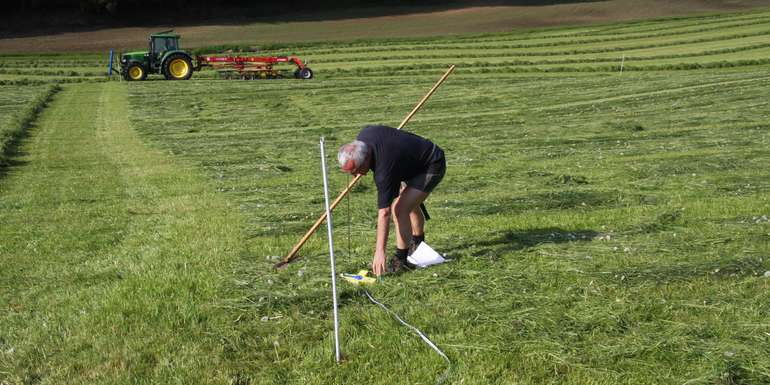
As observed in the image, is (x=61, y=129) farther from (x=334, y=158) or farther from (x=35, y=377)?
(x=35, y=377)

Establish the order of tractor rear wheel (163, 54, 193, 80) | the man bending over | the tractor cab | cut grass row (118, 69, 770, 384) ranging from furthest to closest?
the tractor cab < tractor rear wheel (163, 54, 193, 80) < the man bending over < cut grass row (118, 69, 770, 384)

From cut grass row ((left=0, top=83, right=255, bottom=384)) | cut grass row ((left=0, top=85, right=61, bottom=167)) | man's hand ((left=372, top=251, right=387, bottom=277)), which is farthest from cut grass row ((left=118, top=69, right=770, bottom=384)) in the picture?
cut grass row ((left=0, top=85, right=61, bottom=167))

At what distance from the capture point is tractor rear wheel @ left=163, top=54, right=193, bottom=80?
133ft

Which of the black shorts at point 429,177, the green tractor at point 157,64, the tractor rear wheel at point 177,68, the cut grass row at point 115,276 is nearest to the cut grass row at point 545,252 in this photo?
the cut grass row at point 115,276

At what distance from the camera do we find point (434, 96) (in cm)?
2953

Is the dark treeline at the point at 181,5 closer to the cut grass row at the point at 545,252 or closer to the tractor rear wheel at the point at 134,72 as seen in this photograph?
the tractor rear wheel at the point at 134,72

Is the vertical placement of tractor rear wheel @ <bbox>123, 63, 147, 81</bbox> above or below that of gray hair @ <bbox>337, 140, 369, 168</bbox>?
below

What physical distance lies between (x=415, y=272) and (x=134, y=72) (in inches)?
1432

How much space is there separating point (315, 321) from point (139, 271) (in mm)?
2668

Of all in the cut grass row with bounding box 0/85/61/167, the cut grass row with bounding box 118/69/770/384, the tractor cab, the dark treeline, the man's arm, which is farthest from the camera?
the dark treeline

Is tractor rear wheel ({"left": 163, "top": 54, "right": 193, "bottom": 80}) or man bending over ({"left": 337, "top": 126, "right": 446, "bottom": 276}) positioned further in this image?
tractor rear wheel ({"left": 163, "top": 54, "right": 193, "bottom": 80})

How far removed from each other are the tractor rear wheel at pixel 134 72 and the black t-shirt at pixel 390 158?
3592 cm

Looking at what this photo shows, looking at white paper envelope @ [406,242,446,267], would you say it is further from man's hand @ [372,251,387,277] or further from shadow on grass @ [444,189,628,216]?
shadow on grass @ [444,189,628,216]

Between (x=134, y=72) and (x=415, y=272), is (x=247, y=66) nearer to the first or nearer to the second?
(x=134, y=72)
